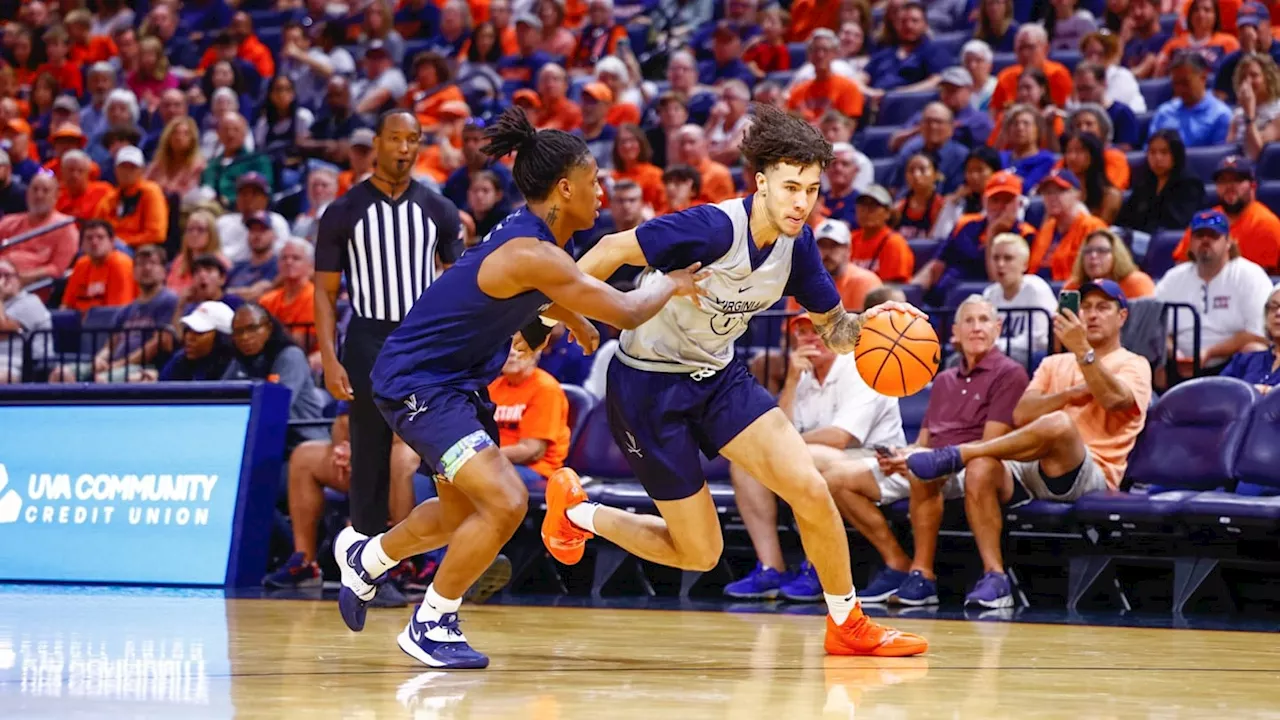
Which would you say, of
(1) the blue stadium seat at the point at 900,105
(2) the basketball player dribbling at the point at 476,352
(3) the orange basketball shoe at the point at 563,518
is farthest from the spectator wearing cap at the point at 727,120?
(2) the basketball player dribbling at the point at 476,352

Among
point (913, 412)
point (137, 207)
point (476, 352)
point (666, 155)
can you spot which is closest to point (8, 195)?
point (137, 207)

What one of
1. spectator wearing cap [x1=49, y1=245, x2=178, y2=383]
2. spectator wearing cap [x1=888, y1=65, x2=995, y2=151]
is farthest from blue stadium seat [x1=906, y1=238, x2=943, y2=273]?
spectator wearing cap [x1=49, y1=245, x2=178, y2=383]

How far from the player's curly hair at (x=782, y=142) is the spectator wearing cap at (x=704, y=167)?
244 inches

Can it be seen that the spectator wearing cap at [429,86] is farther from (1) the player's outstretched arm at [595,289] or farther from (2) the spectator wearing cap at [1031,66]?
(1) the player's outstretched arm at [595,289]

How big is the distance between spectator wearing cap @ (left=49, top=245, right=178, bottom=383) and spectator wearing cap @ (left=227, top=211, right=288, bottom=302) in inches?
20.7

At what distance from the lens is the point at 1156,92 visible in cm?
1178

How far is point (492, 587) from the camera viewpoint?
752 centimetres

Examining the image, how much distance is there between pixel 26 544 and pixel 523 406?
2859 millimetres

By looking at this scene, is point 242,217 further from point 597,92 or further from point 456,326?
point 456,326

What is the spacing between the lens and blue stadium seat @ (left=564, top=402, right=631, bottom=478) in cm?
924

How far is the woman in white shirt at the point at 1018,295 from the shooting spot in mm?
9039

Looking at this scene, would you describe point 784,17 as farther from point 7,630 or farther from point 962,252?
point 7,630

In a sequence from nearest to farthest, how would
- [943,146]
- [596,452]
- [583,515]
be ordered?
1. [583,515]
2. [596,452]
3. [943,146]

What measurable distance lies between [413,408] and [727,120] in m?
7.96
